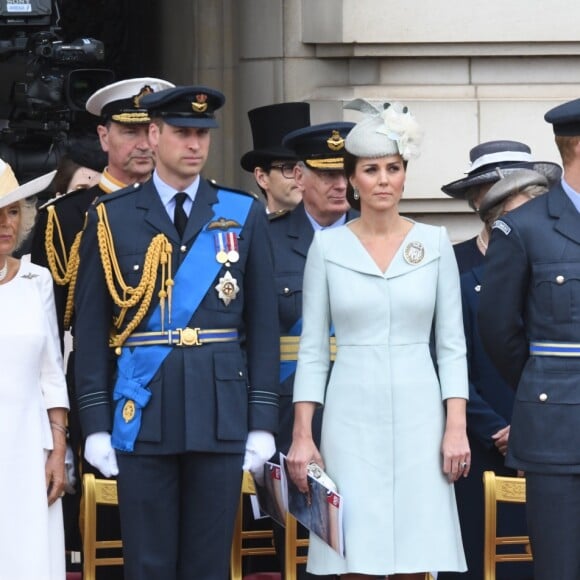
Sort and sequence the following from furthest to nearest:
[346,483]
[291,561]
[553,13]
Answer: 1. [553,13]
2. [291,561]
3. [346,483]

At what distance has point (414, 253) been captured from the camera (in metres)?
6.09

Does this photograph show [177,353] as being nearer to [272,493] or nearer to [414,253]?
[272,493]

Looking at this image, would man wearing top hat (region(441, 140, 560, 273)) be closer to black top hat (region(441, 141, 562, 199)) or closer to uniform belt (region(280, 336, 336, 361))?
black top hat (region(441, 141, 562, 199))

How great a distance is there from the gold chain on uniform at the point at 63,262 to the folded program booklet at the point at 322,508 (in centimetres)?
113

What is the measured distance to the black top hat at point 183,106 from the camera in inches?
243

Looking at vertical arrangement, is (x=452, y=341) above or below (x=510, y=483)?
above

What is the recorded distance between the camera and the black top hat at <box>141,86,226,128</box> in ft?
20.3

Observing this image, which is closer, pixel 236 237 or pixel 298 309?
pixel 236 237

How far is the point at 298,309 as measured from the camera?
689 cm

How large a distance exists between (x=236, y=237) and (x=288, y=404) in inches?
33.6

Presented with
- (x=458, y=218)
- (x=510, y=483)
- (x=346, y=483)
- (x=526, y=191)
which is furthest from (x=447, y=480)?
(x=458, y=218)

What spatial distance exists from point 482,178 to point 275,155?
2.67 ft

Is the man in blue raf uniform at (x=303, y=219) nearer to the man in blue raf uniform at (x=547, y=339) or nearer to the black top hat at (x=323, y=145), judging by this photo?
the black top hat at (x=323, y=145)

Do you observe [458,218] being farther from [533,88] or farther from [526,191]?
[526,191]
